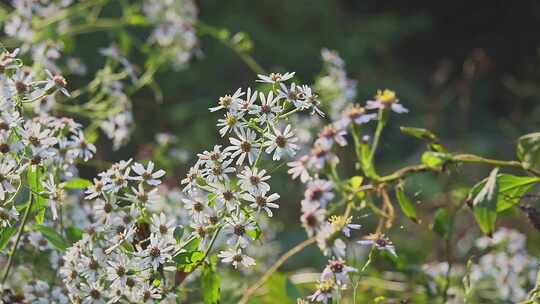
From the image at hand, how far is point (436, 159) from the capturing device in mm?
958

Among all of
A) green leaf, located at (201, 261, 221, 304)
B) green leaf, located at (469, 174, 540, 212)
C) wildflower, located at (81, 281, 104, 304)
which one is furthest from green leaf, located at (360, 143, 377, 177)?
wildflower, located at (81, 281, 104, 304)

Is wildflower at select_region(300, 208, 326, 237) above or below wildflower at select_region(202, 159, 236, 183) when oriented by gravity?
below

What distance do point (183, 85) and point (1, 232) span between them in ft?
11.7

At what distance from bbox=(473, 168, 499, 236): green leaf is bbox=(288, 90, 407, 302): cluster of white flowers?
0.11 meters

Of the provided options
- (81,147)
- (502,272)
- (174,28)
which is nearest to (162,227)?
(81,147)

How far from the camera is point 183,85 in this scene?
451cm

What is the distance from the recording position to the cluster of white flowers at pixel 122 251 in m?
0.93

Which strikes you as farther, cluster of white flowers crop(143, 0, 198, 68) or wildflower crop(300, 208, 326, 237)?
cluster of white flowers crop(143, 0, 198, 68)

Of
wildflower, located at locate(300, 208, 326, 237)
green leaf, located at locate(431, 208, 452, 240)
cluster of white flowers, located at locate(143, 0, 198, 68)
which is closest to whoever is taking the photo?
wildflower, located at locate(300, 208, 326, 237)

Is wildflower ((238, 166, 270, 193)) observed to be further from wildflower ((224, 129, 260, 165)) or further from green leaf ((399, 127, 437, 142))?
green leaf ((399, 127, 437, 142))

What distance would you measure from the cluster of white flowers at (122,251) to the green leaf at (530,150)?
1.41 feet

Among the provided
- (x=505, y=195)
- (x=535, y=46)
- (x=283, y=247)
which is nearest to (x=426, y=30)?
(x=535, y=46)

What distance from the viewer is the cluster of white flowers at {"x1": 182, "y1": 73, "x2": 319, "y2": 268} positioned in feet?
3.03

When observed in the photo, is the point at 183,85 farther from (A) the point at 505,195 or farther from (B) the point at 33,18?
(A) the point at 505,195
